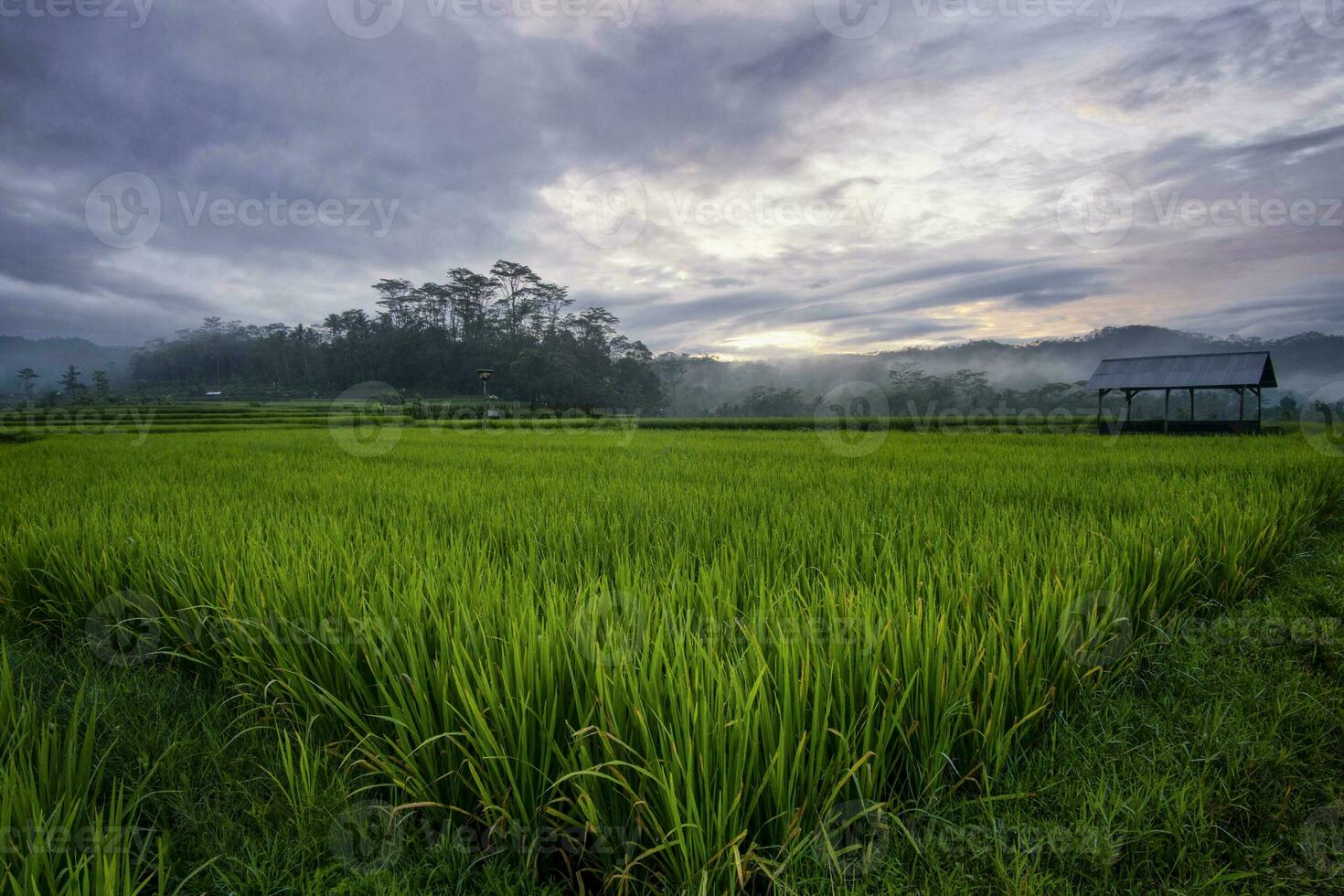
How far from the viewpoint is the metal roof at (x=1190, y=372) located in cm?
1806

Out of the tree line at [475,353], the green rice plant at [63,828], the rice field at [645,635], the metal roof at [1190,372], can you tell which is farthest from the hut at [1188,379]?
the tree line at [475,353]

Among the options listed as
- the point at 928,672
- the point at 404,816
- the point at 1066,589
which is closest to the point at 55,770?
the point at 404,816

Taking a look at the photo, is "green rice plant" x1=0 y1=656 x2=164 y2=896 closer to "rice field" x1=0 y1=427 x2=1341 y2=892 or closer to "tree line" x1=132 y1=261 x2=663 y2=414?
"rice field" x1=0 y1=427 x2=1341 y2=892

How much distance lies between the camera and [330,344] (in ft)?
251

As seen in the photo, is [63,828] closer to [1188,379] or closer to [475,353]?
[1188,379]

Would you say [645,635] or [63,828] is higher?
[645,635]

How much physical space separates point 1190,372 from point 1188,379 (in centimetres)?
77

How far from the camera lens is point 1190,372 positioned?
19.2m

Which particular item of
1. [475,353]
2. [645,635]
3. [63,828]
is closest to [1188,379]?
[645,635]

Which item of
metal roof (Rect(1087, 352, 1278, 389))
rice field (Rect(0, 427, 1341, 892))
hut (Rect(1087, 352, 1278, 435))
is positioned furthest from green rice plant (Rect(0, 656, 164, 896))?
metal roof (Rect(1087, 352, 1278, 389))

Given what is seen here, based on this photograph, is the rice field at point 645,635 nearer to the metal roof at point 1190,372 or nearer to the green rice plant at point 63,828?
the green rice plant at point 63,828

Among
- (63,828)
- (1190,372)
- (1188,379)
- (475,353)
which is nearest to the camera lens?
(63,828)

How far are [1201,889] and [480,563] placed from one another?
2.05 meters

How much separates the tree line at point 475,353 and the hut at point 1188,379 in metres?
43.4
